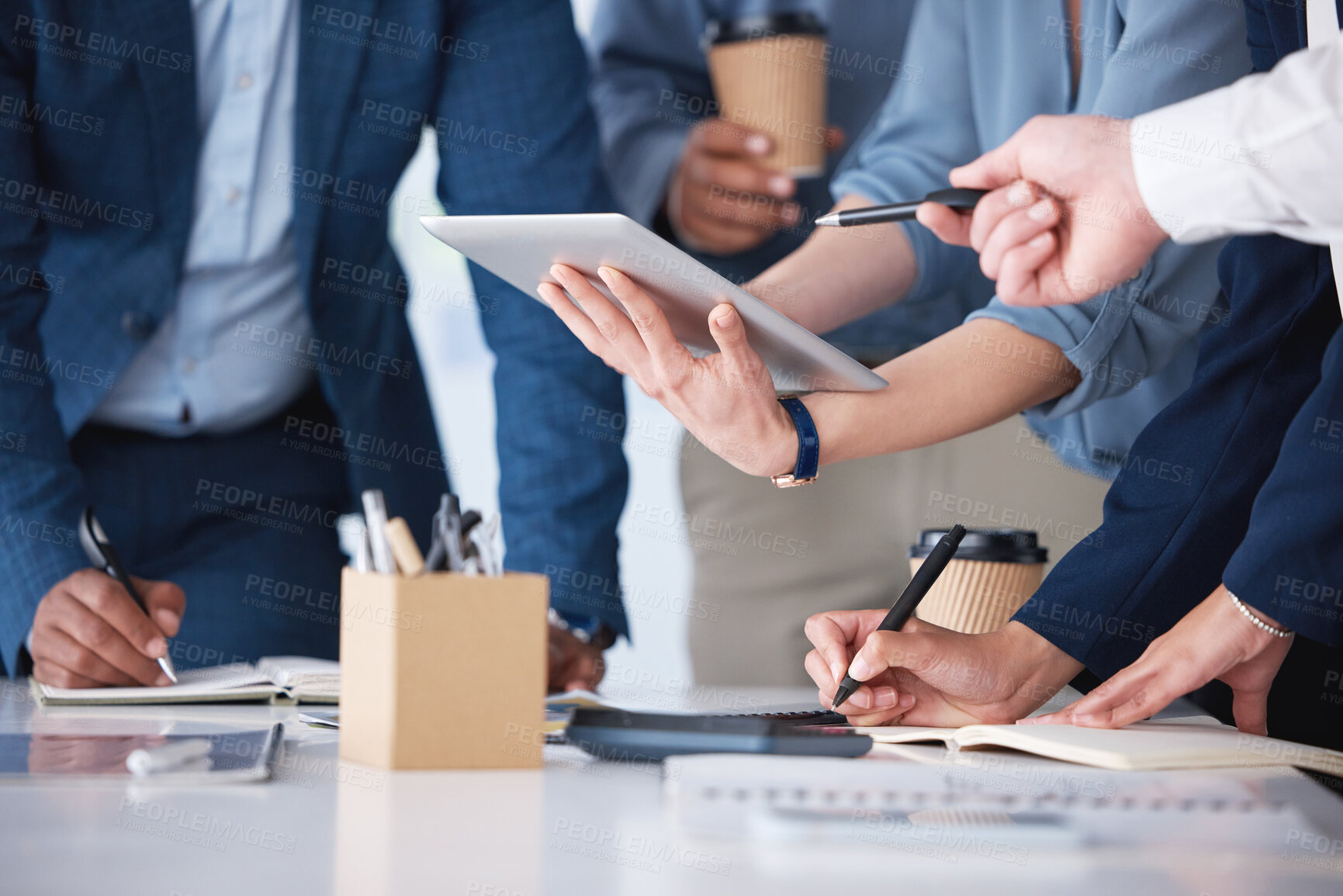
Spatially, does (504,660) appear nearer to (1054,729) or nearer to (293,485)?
(1054,729)

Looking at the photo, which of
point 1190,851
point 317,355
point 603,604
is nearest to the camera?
point 1190,851

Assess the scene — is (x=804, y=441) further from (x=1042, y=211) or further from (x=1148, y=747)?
(x=1148, y=747)

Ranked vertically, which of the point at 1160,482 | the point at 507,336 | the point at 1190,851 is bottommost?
the point at 1190,851

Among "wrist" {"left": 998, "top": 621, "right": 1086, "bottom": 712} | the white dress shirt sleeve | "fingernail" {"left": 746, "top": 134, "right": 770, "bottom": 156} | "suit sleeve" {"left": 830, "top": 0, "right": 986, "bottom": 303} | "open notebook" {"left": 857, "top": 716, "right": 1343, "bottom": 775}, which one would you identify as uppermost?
→ "fingernail" {"left": 746, "top": 134, "right": 770, "bottom": 156}

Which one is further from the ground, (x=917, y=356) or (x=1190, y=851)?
(x=917, y=356)

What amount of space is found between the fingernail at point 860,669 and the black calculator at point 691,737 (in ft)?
0.26

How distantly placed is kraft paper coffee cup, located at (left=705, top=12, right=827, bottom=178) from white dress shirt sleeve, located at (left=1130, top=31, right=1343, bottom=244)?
1.15m

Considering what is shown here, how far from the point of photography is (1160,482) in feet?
3.30

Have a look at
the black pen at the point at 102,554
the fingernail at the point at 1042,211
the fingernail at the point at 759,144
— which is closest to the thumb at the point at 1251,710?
the fingernail at the point at 1042,211

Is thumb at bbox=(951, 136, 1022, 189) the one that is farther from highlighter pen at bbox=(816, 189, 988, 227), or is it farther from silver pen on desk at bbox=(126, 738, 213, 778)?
silver pen on desk at bbox=(126, 738, 213, 778)

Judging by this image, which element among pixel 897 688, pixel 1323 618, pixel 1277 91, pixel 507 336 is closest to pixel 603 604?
pixel 507 336

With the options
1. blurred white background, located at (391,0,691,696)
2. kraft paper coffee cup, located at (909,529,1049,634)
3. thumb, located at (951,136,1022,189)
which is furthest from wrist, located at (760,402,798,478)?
blurred white background, located at (391,0,691,696)

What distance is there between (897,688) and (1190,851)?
37 cm

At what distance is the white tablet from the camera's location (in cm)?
79
